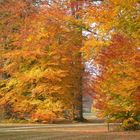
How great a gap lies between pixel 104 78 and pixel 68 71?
10.1m

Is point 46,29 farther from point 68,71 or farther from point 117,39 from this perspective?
point 117,39

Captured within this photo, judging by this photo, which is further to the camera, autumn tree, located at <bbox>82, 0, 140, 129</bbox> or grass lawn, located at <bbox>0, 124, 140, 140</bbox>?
grass lawn, located at <bbox>0, 124, 140, 140</bbox>

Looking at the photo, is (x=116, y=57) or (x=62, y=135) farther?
(x=116, y=57)

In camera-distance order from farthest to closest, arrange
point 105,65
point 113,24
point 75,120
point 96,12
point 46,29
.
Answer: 1. point 75,120
2. point 46,29
3. point 105,65
4. point 96,12
5. point 113,24

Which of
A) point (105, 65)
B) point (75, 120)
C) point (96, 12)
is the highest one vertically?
point (96, 12)

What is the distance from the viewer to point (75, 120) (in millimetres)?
36688

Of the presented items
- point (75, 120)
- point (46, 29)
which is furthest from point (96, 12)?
point (75, 120)

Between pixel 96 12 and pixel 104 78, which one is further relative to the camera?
pixel 104 78

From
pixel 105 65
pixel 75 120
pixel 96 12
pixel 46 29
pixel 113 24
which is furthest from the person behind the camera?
pixel 75 120

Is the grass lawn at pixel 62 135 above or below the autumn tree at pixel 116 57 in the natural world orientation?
below

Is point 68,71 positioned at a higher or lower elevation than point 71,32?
lower

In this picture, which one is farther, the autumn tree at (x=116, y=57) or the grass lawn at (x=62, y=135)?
the grass lawn at (x=62, y=135)

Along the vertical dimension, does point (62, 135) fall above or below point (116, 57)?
below

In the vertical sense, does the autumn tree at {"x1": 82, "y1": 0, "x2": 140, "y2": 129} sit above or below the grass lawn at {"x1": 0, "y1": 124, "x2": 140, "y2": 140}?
above
